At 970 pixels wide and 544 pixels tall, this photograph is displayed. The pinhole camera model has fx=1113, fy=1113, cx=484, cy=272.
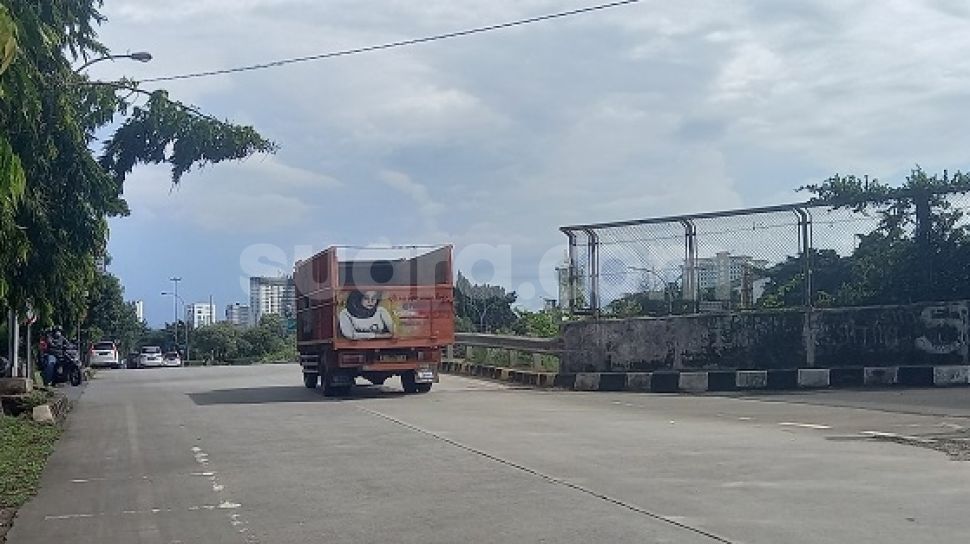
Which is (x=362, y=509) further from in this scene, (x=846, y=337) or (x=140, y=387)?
(x=140, y=387)

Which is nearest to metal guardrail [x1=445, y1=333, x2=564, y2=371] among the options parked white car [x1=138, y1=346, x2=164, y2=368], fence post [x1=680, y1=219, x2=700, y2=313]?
fence post [x1=680, y1=219, x2=700, y2=313]

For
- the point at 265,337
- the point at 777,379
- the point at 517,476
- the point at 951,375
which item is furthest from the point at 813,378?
the point at 265,337

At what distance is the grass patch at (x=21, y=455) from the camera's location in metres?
10.7

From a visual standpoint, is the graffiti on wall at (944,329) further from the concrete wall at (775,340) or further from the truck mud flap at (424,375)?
the truck mud flap at (424,375)

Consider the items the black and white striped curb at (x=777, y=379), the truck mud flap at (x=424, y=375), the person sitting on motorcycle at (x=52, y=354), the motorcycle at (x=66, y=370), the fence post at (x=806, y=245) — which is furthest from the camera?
the motorcycle at (x=66, y=370)

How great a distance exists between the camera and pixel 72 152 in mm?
14086

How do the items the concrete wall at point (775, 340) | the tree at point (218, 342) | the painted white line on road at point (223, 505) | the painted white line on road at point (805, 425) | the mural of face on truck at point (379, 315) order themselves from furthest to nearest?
the tree at point (218, 342)
the mural of face on truck at point (379, 315)
the concrete wall at point (775, 340)
the painted white line on road at point (805, 425)
the painted white line on road at point (223, 505)

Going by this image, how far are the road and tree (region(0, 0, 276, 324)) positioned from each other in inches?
94.1

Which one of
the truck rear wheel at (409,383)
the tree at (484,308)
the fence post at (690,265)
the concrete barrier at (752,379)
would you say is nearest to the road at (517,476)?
the concrete barrier at (752,379)

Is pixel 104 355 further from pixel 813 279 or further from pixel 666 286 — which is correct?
pixel 813 279

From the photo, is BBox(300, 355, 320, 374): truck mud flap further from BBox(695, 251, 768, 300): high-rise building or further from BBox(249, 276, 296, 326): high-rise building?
BBox(695, 251, 768, 300): high-rise building

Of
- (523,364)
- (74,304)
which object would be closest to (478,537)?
(74,304)

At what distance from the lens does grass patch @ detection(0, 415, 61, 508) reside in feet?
35.2

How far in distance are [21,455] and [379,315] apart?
10.1m
